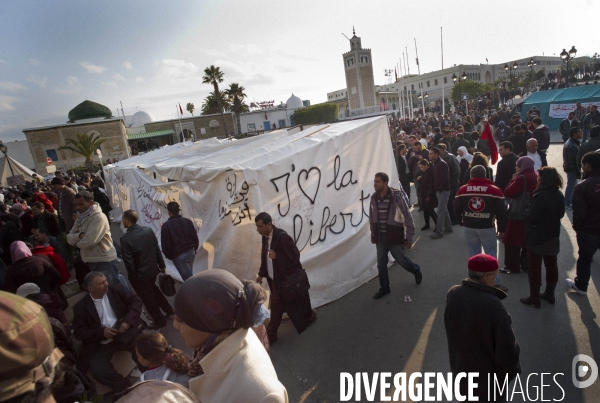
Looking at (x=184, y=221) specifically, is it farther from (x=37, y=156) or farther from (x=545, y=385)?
(x=37, y=156)

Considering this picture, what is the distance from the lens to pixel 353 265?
548 centimetres

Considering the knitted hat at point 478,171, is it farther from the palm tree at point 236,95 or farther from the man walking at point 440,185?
the palm tree at point 236,95

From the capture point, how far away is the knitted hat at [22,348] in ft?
2.62

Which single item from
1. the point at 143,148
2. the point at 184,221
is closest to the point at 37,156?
the point at 143,148

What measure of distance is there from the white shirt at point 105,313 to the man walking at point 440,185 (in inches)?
227

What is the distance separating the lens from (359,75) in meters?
66.5

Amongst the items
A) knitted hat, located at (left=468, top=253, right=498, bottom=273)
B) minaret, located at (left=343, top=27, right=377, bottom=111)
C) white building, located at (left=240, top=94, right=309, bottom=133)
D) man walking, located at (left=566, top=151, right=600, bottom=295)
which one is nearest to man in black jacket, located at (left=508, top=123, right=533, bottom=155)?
man walking, located at (left=566, top=151, right=600, bottom=295)

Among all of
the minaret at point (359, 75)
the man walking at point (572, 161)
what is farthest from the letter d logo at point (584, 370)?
the minaret at point (359, 75)

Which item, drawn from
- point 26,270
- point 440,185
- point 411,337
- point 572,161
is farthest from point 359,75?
point 26,270

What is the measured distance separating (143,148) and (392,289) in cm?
5297

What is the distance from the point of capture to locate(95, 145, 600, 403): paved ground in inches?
130

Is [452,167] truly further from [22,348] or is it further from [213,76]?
[213,76]

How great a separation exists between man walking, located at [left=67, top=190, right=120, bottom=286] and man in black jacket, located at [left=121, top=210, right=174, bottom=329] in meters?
0.29

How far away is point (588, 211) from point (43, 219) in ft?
30.4
